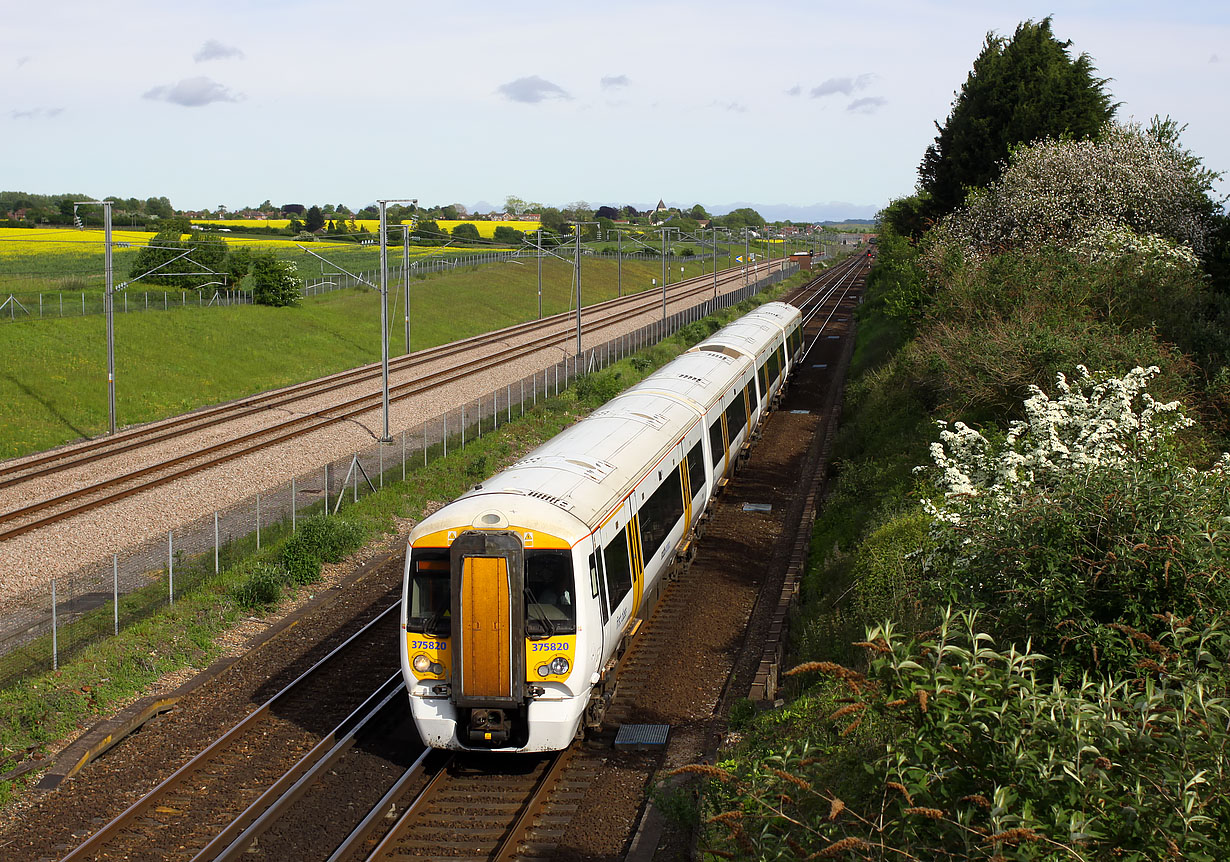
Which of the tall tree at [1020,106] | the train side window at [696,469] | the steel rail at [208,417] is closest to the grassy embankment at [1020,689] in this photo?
the train side window at [696,469]

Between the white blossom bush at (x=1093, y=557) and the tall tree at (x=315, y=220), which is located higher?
the tall tree at (x=315, y=220)

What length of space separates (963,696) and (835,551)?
41.4 feet

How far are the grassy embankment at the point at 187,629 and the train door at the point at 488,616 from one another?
533 cm

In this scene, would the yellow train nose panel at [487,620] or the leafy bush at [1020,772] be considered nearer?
the leafy bush at [1020,772]

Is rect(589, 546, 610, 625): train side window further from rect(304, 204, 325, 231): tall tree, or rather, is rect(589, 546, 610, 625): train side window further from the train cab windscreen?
rect(304, 204, 325, 231): tall tree

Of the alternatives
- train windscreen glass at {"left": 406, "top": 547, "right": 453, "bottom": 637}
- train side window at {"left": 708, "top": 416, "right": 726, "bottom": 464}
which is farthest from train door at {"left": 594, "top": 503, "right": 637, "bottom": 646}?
train side window at {"left": 708, "top": 416, "right": 726, "bottom": 464}

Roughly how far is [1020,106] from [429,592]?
113 feet

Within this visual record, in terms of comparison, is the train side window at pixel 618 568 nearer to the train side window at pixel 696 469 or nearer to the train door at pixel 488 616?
the train door at pixel 488 616

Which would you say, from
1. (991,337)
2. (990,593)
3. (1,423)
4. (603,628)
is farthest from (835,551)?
(1,423)

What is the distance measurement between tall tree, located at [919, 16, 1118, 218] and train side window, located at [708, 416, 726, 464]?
20.3m

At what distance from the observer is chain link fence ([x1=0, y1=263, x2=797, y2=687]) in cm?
1617

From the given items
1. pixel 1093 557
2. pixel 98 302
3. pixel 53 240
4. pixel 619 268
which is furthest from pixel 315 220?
pixel 1093 557

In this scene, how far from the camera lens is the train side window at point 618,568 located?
1298 centimetres

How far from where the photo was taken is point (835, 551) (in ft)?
60.2
